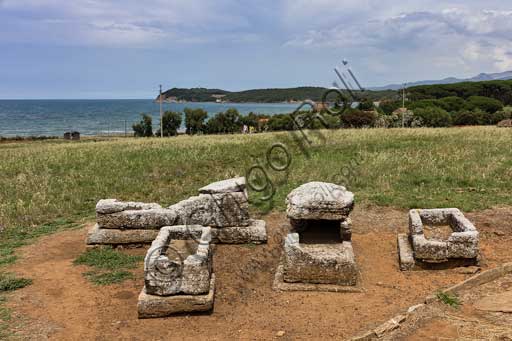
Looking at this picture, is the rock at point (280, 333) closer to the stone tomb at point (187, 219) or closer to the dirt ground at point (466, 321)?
the dirt ground at point (466, 321)

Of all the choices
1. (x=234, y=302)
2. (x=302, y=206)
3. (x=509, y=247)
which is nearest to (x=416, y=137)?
(x=509, y=247)

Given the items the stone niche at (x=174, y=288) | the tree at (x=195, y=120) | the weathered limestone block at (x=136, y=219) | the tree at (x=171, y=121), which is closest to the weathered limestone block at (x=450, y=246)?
the stone niche at (x=174, y=288)

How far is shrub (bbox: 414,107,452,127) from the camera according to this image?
4566cm

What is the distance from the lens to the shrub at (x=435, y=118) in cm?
4566

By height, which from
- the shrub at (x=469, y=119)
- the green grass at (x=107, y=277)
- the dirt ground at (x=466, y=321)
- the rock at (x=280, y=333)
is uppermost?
the shrub at (x=469, y=119)

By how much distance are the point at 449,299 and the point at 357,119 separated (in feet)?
119

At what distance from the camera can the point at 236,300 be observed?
287 inches

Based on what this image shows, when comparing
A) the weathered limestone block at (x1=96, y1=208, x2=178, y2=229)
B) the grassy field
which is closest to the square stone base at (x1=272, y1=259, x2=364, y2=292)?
the weathered limestone block at (x1=96, y1=208, x2=178, y2=229)

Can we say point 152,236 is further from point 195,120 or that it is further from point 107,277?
point 195,120

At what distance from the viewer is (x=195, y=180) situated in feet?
52.1

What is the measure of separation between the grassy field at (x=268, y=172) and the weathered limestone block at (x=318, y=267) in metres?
4.55

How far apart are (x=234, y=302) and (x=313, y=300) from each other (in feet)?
4.21

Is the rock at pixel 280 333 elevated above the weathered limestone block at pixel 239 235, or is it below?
below

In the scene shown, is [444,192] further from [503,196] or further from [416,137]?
[416,137]
